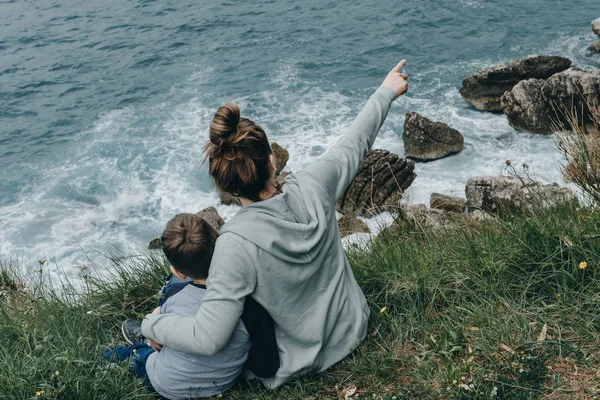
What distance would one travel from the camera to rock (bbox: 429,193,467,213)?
1149 cm

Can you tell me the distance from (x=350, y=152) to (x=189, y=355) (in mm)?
1587

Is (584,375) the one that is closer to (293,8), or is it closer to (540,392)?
(540,392)

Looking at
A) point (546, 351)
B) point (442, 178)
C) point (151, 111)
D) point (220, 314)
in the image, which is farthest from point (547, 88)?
point (220, 314)

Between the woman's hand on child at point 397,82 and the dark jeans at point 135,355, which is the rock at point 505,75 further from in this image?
the dark jeans at point 135,355

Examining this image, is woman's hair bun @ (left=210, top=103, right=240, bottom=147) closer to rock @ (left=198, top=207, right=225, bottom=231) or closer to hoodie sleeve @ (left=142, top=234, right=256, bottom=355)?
hoodie sleeve @ (left=142, top=234, right=256, bottom=355)

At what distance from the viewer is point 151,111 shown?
18656 millimetres

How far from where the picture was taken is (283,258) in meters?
3.47

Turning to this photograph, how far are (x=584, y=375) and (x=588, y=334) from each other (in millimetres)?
314

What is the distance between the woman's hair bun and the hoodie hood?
44 centimetres

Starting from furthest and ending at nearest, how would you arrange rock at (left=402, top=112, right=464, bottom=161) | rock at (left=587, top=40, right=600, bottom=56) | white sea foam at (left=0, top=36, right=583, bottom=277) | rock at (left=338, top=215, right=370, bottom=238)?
1. rock at (left=587, top=40, right=600, bottom=56)
2. rock at (left=402, top=112, right=464, bottom=161)
3. white sea foam at (left=0, top=36, right=583, bottom=277)
4. rock at (left=338, top=215, right=370, bottom=238)

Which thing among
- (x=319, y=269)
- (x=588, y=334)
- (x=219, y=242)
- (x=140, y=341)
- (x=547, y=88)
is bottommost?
(x=547, y=88)

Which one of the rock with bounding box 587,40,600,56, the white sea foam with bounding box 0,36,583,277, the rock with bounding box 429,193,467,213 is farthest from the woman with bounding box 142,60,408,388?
the rock with bounding box 587,40,600,56

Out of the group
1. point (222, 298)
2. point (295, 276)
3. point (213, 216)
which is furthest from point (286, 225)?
point (213, 216)

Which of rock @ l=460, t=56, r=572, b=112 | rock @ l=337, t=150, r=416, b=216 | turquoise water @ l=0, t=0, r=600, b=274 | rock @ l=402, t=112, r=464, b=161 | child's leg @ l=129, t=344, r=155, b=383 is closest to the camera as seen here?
child's leg @ l=129, t=344, r=155, b=383
